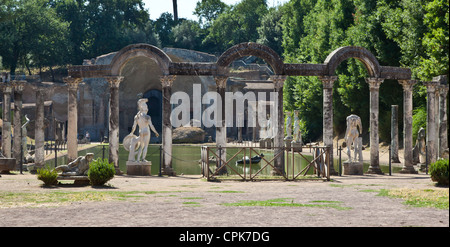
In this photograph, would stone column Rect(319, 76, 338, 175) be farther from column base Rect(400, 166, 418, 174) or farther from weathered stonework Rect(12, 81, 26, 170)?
weathered stonework Rect(12, 81, 26, 170)

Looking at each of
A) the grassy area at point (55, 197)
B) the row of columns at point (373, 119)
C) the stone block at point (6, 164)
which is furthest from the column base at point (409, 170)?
the stone block at point (6, 164)

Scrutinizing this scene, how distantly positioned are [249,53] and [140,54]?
4.27m

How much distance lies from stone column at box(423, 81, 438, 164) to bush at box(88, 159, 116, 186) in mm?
14141

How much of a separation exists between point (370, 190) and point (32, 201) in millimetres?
9449

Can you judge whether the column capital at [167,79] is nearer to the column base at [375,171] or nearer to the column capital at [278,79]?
the column capital at [278,79]

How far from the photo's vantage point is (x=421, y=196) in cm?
1486

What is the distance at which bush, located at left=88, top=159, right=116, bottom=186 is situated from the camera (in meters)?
17.4

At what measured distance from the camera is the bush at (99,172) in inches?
683

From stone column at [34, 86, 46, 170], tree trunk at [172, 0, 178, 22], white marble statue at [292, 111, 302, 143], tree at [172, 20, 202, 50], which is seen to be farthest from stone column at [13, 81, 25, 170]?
tree trunk at [172, 0, 178, 22]

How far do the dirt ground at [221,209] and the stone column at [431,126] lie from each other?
20.6ft

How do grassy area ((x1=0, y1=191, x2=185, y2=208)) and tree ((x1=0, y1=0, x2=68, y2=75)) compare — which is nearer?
grassy area ((x1=0, y1=191, x2=185, y2=208))

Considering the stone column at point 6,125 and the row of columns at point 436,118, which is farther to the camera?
the stone column at point 6,125

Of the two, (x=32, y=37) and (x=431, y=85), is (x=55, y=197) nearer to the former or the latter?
(x=431, y=85)

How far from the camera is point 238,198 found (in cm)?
1480
